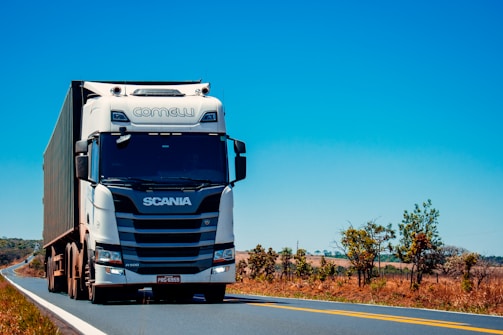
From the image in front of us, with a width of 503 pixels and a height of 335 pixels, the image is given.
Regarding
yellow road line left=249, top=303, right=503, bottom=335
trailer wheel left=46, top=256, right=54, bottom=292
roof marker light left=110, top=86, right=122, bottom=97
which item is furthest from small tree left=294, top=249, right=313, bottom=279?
yellow road line left=249, top=303, right=503, bottom=335

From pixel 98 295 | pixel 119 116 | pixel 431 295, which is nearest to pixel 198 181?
pixel 119 116

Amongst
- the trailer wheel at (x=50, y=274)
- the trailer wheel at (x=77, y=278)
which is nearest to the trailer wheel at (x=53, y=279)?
the trailer wheel at (x=50, y=274)

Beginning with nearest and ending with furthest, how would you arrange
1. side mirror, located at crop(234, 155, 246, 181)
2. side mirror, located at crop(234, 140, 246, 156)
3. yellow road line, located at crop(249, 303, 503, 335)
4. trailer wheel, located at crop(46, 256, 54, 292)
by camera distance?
yellow road line, located at crop(249, 303, 503, 335) < side mirror, located at crop(234, 155, 246, 181) < side mirror, located at crop(234, 140, 246, 156) < trailer wheel, located at crop(46, 256, 54, 292)

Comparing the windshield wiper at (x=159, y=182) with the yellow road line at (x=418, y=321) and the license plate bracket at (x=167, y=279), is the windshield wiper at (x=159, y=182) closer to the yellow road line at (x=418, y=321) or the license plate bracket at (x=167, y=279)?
the license plate bracket at (x=167, y=279)

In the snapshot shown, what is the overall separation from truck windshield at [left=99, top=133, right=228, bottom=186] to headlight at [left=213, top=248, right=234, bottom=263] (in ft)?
4.31

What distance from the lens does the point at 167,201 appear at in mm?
14031

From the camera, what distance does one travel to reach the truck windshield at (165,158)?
47.2ft

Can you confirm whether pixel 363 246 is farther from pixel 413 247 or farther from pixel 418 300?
pixel 418 300

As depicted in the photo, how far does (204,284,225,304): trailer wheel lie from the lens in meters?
15.3

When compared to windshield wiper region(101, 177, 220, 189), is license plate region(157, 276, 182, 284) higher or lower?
lower

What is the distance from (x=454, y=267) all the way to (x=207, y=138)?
46042 millimetres

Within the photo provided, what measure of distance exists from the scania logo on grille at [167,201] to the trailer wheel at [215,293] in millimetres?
2143

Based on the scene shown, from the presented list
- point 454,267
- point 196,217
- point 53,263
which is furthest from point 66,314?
point 454,267

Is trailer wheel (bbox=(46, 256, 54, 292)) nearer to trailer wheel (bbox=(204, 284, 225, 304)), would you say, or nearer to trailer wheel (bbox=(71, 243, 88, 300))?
trailer wheel (bbox=(71, 243, 88, 300))
